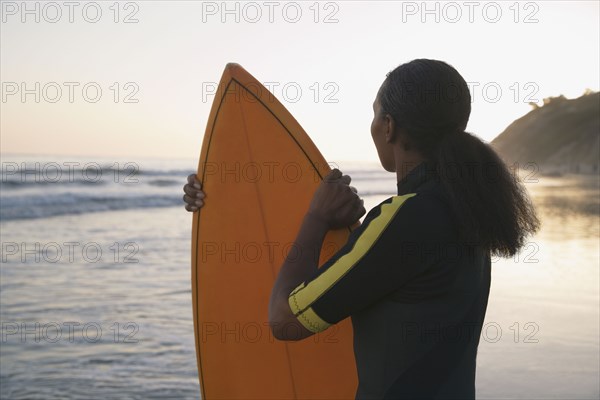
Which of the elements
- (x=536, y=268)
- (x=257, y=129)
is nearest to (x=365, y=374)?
(x=257, y=129)

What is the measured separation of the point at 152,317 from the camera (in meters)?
5.73

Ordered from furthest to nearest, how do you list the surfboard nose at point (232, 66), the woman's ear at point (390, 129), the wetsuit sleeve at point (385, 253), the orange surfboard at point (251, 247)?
the surfboard nose at point (232, 66) < the orange surfboard at point (251, 247) < the woman's ear at point (390, 129) < the wetsuit sleeve at point (385, 253)

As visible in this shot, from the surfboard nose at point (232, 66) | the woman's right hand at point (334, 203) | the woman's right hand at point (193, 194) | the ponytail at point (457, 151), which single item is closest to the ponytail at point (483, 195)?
the ponytail at point (457, 151)

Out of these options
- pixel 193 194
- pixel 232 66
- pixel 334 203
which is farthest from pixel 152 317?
pixel 334 203

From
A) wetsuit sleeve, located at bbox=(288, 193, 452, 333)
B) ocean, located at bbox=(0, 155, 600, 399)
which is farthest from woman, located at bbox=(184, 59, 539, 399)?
ocean, located at bbox=(0, 155, 600, 399)

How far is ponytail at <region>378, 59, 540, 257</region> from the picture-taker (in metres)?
1.40

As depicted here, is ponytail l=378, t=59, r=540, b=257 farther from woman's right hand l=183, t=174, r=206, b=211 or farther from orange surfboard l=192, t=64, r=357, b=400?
woman's right hand l=183, t=174, r=206, b=211

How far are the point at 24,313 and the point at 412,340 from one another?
514 cm

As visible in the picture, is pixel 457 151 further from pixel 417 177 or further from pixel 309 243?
pixel 309 243

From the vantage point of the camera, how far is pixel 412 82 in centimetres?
143

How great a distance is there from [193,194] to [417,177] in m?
1.31

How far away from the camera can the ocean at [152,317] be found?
4289 mm

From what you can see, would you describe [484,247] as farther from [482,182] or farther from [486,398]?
[486,398]

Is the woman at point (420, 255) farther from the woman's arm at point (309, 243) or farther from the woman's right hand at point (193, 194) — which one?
the woman's right hand at point (193, 194)
